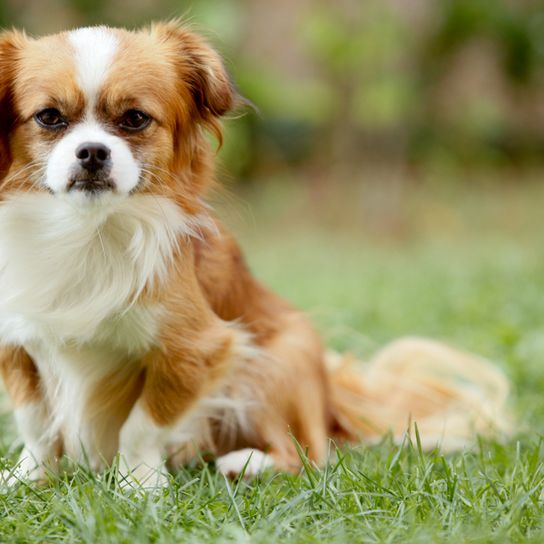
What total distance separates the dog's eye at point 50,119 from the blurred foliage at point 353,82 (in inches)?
391

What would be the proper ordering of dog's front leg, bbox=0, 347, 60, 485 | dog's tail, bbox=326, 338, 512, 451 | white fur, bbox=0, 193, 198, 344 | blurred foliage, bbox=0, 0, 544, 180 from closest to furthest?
white fur, bbox=0, 193, 198, 344 < dog's front leg, bbox=0, 347, 60, 485 < dog's tail, bbox=326, 338, 512, 451 < blurred foliage, bbox=0, 0, 544, 180

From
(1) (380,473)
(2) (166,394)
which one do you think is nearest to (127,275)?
(2) (166,394)

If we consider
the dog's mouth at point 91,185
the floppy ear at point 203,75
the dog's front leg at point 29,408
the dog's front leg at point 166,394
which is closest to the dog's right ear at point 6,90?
the dog's mouth at point 91,185

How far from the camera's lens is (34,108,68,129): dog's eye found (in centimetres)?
256

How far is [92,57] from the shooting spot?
2.54 metres

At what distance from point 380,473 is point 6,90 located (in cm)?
160

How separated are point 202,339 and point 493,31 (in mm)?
13351

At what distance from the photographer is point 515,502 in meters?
2.21

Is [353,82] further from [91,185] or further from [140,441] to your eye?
[91,185]

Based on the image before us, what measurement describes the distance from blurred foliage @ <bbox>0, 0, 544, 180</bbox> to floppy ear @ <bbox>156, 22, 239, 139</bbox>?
374 inches

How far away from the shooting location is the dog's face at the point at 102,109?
99.2 inches

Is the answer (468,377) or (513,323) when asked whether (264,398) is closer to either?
(468,377)

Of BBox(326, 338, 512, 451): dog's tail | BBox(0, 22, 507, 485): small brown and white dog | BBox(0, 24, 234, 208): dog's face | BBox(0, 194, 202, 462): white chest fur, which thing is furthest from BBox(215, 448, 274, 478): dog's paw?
BBox(0, 24, 234, 208): dog's face

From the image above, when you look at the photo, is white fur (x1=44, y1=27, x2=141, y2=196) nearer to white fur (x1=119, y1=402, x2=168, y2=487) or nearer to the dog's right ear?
the dog's right ear
